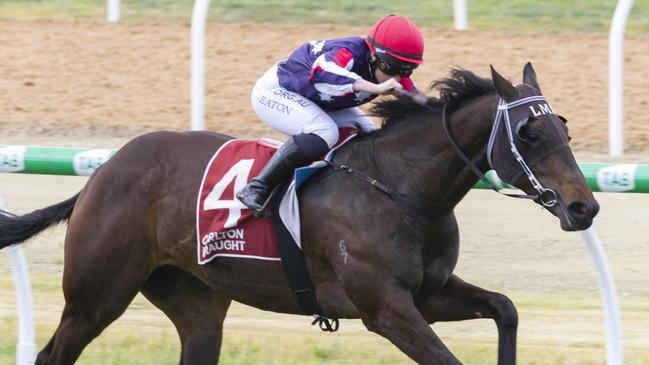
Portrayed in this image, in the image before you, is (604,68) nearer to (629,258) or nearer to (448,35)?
(448,35)

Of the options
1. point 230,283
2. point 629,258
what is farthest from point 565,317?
point 230,283

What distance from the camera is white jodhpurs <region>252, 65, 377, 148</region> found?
18.0 ft

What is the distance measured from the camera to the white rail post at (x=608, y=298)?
18.7ft

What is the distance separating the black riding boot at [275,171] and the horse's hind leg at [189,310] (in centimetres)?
72

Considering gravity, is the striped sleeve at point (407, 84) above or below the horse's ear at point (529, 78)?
below

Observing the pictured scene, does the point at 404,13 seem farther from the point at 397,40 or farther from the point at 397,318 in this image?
the point at 397,318

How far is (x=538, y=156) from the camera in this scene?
16.1 ft

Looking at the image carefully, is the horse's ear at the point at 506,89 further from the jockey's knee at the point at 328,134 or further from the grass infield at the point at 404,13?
the grass infield at the point at 404,13

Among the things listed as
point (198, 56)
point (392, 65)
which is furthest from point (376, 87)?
point (198, 56)

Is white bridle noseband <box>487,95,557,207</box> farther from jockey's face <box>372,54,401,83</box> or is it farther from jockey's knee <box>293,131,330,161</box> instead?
jockey's knee <box>293,131,330,161</box>

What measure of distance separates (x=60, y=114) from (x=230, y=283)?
22.4 feet

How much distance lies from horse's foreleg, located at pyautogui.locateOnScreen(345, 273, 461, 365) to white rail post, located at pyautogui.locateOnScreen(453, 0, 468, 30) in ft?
26.8

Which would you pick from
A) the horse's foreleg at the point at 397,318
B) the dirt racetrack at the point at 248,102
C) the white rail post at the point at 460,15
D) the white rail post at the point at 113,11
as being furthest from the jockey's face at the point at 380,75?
the white rail post at the point at 113,11

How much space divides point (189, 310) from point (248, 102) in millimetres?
6215
